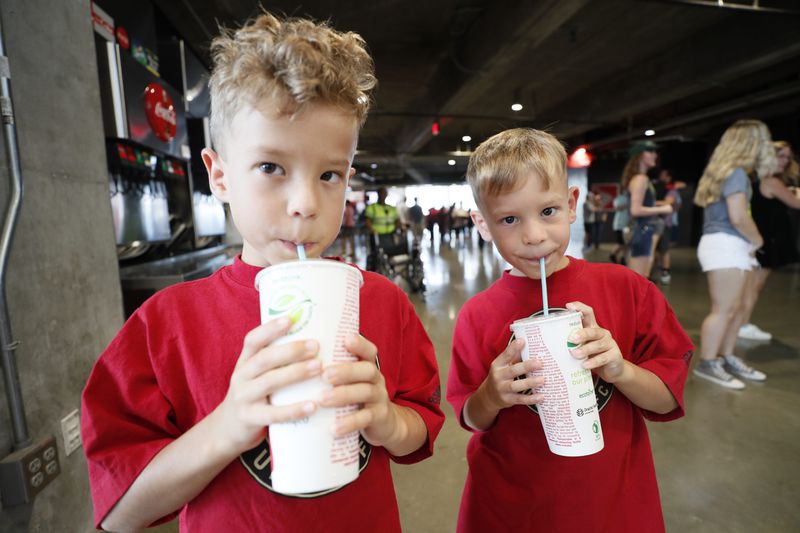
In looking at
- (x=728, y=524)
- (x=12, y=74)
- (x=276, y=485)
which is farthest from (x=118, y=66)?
(x=728, y=524)

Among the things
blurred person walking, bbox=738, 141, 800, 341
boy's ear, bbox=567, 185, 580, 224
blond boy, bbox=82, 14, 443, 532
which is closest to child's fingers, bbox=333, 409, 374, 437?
blond boy, bbox=82, 14, 443, 532

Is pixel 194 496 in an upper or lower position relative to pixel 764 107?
lower

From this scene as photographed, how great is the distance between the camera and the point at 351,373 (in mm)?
498

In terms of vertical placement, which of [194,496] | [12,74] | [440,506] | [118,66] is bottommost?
[440,506]

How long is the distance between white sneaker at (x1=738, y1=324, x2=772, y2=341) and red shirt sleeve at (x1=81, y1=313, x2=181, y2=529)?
4615mm

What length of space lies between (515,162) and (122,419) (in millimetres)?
851

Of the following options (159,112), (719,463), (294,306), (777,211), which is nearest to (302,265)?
(294,306)

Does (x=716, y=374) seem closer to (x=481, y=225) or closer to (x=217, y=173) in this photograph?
(x=481, y=225)

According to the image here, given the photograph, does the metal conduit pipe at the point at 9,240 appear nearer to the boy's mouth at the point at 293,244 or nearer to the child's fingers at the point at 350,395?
the boy's mouth at the point at 293,244

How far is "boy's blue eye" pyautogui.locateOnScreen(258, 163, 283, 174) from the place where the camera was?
61 centimetres

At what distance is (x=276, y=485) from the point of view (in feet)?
1.64

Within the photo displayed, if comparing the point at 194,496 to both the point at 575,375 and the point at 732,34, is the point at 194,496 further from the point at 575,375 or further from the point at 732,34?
the point at 732,34

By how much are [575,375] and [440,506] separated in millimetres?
1405

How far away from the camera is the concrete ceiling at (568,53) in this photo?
4738 millimetres
